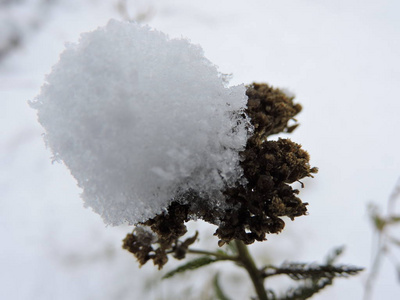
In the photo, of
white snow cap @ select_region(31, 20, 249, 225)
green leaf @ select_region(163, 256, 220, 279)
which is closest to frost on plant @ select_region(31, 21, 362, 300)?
white snow cap @ select_region(31, 20, 249, 225)

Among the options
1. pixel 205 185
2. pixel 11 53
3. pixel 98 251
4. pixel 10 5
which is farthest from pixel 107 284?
pixel 10 5

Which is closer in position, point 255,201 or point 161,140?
point 161,140

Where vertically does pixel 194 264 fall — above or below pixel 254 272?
above

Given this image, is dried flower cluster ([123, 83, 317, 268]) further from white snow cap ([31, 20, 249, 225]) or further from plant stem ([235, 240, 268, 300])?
plant stem ([235, 240, 268, 300])

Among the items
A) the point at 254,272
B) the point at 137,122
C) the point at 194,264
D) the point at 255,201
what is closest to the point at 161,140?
the point at 137,122

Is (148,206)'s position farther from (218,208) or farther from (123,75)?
(123,75)

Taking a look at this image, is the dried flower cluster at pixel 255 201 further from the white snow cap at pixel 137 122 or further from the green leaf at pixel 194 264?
the green leaf at pixel 194 264

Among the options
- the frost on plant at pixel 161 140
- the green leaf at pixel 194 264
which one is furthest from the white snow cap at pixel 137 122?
the green leaf at pixel 194 264

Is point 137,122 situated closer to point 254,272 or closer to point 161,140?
point 161,140

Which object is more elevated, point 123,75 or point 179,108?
point 123,75
